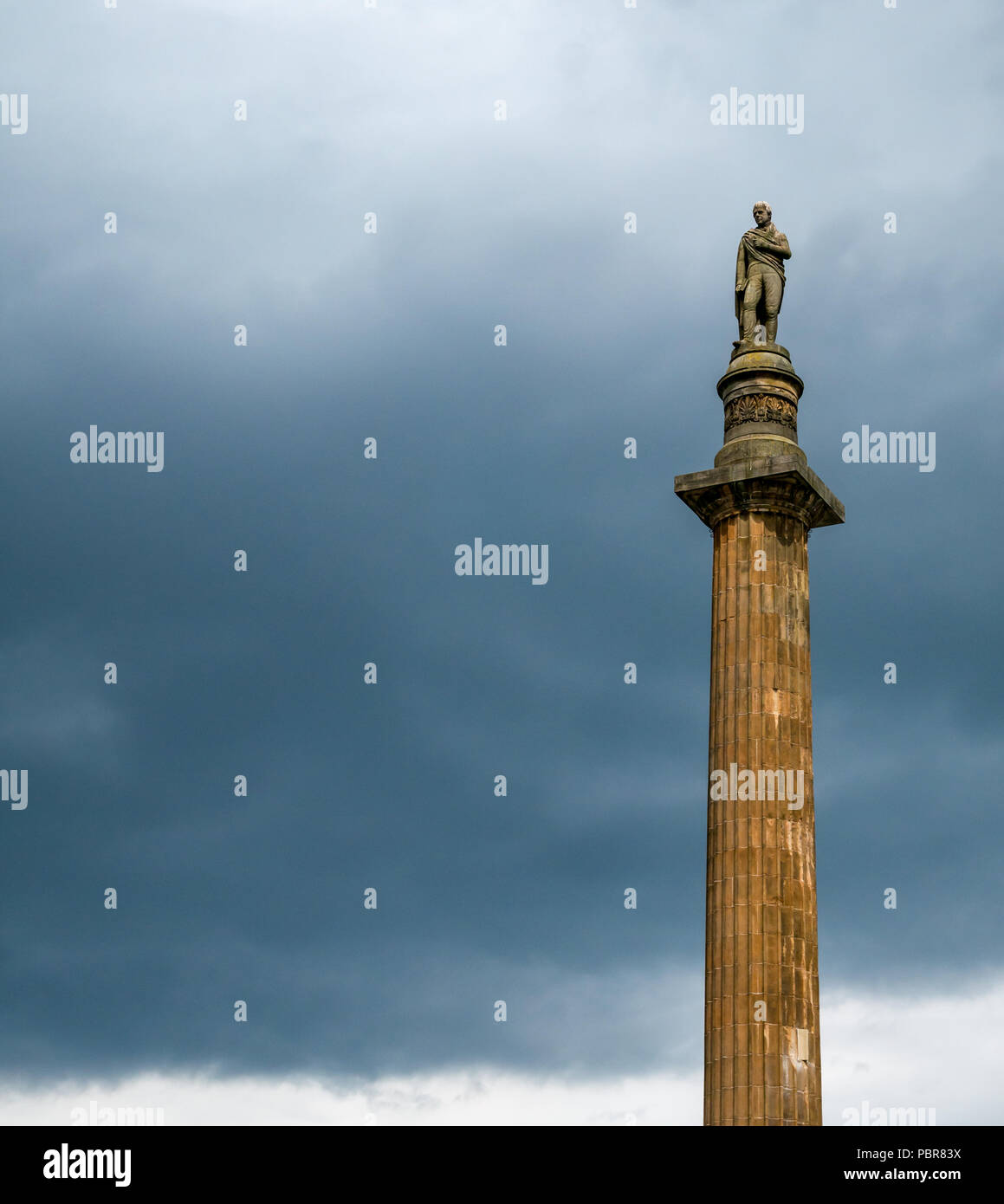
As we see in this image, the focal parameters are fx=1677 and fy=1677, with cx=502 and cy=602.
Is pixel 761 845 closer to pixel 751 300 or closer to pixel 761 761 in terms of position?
pixel 761 761

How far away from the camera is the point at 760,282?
38375 millimetres

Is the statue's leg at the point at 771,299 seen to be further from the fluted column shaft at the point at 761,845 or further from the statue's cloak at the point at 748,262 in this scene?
the fluted column shaft at the point at 761,845

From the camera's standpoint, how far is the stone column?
32.1 meters

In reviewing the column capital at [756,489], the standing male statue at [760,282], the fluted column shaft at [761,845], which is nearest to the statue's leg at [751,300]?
the standing male statue at [760,282]

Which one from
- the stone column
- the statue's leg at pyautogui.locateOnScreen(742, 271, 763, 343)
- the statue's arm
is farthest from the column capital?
the statue's arm

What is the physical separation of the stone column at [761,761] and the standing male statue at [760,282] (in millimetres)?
756

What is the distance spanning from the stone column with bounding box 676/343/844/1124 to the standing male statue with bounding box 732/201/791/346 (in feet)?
2.48

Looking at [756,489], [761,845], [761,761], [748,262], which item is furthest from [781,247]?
[761,845]

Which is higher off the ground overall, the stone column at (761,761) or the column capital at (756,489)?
the column capital at (756,489)

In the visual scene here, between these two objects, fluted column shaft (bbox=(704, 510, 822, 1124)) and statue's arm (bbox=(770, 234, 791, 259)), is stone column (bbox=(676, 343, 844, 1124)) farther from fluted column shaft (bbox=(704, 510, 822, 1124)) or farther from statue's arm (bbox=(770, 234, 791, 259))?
statue's arm (bbox=(770, 234, 791, 259))

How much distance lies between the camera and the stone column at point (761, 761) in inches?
1262
